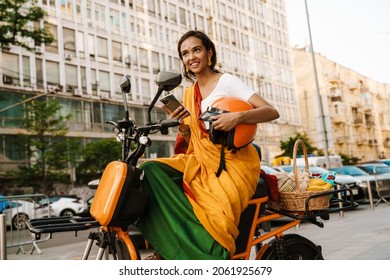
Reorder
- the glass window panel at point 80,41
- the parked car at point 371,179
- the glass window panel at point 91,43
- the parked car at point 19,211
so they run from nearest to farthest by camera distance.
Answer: the parked car at point 19,211 < the parked car at point 371,179 < the glass window panel at point 91,43 < the glass window panel at point 80,41

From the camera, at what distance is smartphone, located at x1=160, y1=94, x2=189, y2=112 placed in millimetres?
1969

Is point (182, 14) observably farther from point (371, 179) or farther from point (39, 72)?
point (39, 72)

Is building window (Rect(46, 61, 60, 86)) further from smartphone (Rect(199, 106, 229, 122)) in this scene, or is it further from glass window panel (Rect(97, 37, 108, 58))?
smartphone (Rect(199, 106, 229, 122))

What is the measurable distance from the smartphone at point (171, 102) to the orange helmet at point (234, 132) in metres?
0.17

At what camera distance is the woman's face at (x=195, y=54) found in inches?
87.0

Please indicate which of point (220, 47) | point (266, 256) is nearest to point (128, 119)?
point (266, 256)

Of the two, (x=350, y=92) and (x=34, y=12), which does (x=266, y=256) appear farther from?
(x=34, y=12)

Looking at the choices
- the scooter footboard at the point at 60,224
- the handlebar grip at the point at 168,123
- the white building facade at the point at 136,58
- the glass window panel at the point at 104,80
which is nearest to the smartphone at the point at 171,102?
the handlebar grip at the point at 168,123

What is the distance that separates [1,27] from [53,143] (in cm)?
617

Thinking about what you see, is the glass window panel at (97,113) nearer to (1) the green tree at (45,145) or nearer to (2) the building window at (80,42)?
(1) the green tree at (45,145)

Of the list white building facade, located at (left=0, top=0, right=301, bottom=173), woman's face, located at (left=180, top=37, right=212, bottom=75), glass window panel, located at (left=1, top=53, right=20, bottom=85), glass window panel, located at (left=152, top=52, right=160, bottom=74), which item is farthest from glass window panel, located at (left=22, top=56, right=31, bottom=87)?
woman's face, located at (left=180, top=37, right=212, bottom=75)

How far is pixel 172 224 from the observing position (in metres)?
1.90

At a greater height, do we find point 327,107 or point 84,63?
point 84,63

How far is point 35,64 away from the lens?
1580 cm
